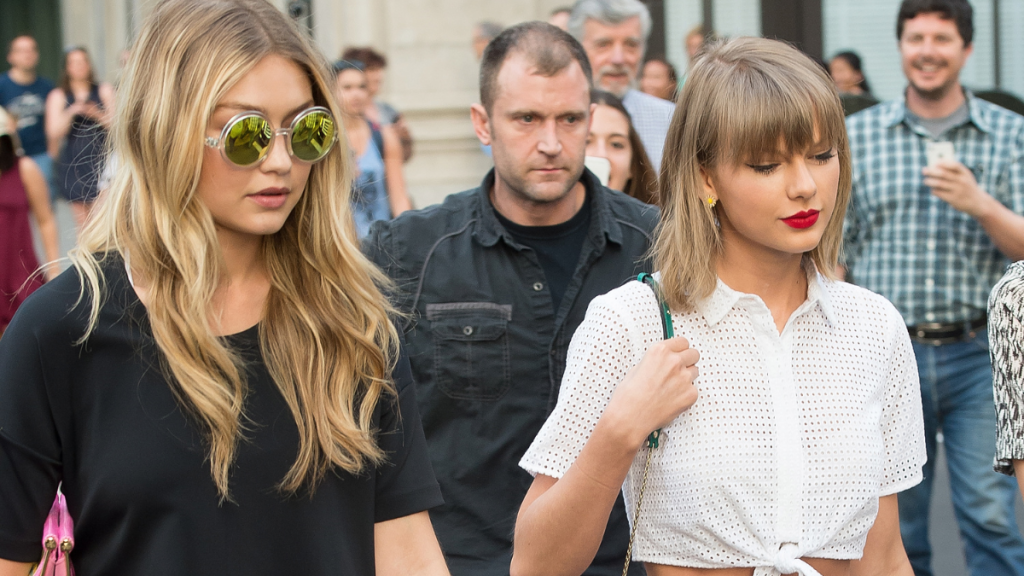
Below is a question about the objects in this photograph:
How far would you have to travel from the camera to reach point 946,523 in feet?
22.2

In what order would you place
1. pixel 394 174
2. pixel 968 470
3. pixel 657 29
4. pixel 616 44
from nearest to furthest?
pixel 968 470 < pixel 616 44 < pixel 394 174 < pixel 657 29

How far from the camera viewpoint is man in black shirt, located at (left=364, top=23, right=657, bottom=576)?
12.2ft

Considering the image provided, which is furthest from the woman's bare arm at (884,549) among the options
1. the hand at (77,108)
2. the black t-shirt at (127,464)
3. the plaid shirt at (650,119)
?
the hand at (77,108)

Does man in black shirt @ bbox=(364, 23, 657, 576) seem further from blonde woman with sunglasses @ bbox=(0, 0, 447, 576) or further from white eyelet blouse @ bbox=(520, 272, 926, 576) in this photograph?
blonde woman with sunglasses @ bbox=(0, 0, 447, 576)

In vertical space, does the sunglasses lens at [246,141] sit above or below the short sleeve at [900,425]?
above

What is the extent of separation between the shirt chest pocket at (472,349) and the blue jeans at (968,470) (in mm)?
2318

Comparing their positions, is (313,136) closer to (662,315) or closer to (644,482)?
(662,315)

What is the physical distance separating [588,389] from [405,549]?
0.50 m

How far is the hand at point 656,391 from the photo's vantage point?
7.81ft

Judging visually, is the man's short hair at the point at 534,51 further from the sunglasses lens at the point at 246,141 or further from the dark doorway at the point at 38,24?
the dark doorway at the point at 38,24

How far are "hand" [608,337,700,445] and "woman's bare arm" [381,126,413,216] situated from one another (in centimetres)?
571

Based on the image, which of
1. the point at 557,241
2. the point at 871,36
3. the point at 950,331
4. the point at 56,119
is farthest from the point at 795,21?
the point at 56,119

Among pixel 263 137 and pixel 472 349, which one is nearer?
pixel 263 137

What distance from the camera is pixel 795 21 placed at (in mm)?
10242
